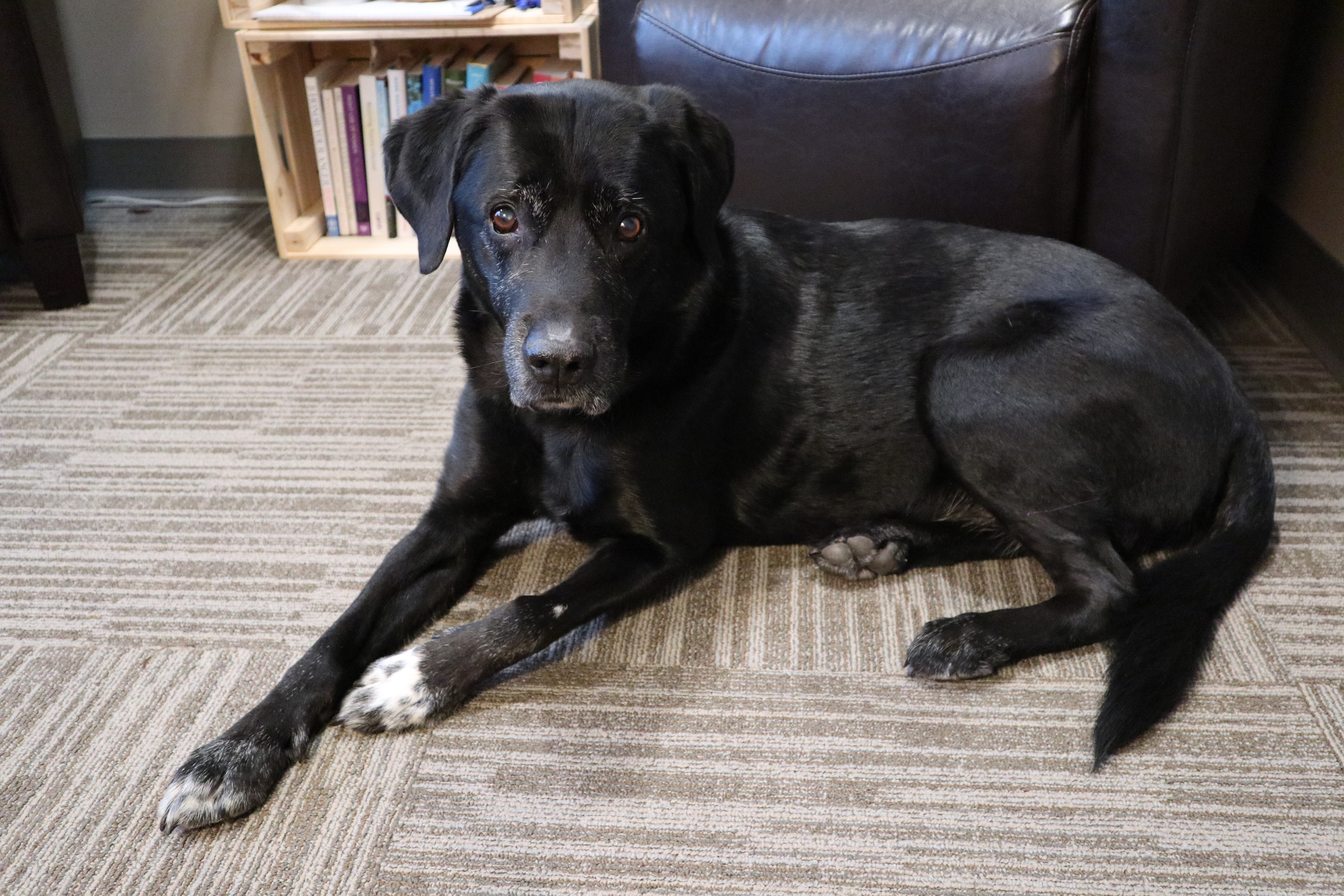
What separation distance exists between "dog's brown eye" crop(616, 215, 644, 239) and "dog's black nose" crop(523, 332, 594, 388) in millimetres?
204

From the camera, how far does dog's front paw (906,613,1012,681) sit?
166 cm

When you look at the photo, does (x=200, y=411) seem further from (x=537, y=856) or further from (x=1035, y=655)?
(x=1035, y=655)

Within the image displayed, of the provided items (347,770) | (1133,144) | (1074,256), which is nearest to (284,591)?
(347,770)

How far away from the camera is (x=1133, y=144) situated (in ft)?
7.11

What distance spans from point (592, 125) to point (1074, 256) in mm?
924

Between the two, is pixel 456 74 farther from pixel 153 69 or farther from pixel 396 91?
pixel 153 69

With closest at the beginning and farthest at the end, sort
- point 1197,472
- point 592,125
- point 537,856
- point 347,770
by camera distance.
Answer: point 537,856, point 347,770, point 592,125, point 1197,472

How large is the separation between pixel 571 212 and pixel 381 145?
1.80 m

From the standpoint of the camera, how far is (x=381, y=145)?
318cm

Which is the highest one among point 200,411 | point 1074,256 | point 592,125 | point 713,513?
point 592,125

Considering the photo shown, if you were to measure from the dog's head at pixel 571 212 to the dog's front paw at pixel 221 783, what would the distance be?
633mm

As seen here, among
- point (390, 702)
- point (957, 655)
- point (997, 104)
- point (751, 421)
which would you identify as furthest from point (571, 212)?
point (997, 104)

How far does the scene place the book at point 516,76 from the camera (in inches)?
130

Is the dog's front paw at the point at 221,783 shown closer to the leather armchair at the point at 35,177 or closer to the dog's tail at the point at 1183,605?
the dog's tail at the point at 1183,605
